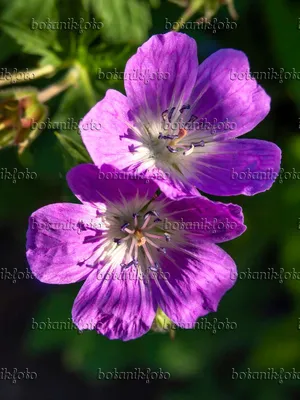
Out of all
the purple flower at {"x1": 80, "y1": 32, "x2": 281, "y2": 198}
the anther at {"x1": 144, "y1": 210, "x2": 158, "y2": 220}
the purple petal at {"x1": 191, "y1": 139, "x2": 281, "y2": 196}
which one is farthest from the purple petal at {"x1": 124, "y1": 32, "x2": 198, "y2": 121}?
the anther at {"x1": 144, "y1": 210, "x2": 158, "y2": 220}

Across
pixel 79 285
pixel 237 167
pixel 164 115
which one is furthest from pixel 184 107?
pixel 79 285

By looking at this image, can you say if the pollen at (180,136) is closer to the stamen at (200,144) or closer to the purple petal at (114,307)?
the stamen at (200,144)

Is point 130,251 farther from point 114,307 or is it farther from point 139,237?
point 114,307

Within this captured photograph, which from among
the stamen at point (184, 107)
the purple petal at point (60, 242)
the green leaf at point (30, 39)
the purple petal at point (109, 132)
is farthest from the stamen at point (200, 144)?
the green leaf at point (30, 39)

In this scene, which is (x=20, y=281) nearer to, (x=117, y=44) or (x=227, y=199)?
(x=227, y=199)

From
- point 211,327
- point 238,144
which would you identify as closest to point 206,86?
point 238,144
